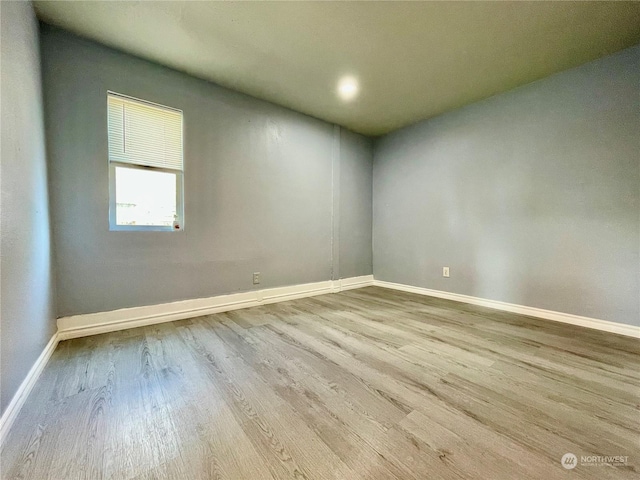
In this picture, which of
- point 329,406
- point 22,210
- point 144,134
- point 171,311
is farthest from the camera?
point 171,311

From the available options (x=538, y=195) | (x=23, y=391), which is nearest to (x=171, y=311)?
(x=23, y=391)

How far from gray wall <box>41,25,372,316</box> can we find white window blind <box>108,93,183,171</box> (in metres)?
0.08

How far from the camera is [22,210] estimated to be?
1.34 m

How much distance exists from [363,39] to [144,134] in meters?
2.08

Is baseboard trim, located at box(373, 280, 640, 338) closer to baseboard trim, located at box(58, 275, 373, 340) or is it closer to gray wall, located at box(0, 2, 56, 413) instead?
baseboard trim, located at box(58, 275, 373, 340)

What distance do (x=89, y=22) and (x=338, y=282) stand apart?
140 inches

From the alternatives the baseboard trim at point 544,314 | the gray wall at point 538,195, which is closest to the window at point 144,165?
the gray wall at point 538,195

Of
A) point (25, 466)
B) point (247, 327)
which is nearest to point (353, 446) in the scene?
point (25, 466)

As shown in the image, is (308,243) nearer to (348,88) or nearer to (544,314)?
(348,88)

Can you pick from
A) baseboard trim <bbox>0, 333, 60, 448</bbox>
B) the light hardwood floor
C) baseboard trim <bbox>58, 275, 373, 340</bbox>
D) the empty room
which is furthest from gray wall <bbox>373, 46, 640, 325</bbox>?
baseboard trim <bbox>0, 333, 60, 448</bbox>

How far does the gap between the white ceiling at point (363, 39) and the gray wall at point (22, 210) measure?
63cm

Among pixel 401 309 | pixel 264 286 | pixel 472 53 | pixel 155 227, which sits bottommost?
pixel 401 309

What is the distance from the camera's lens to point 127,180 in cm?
221

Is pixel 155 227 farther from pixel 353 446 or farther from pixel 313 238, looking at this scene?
pixel 353 446
